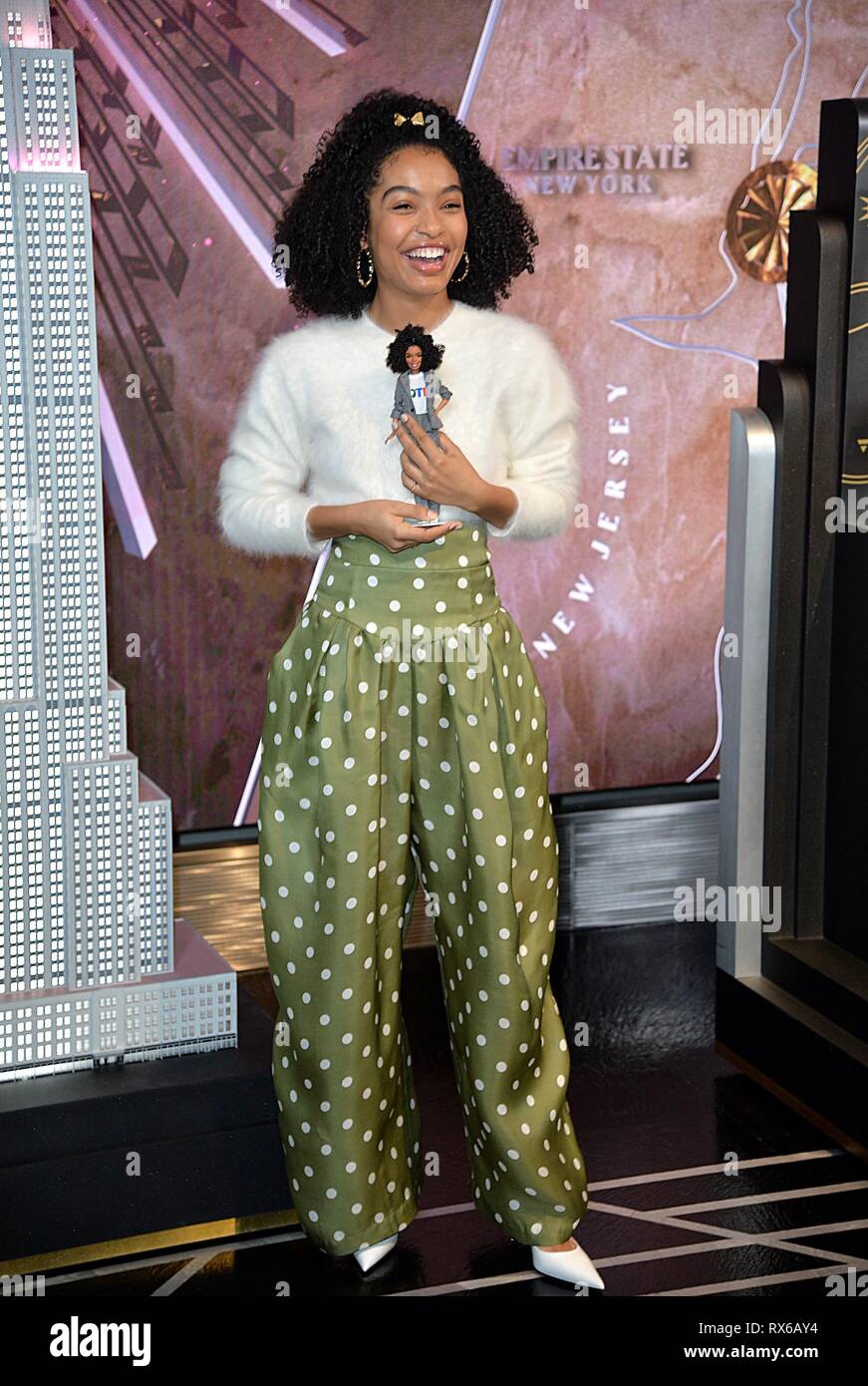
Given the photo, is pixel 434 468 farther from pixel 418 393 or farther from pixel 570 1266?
pixel 570 1266

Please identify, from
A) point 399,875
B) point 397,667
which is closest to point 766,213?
point 397,667

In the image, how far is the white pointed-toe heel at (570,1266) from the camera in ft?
9.46

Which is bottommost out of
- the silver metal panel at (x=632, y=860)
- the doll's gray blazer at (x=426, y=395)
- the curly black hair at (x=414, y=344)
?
the silver metal panel at (x=632, y=860)

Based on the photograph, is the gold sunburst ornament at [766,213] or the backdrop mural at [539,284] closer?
the backdrop mural at [539,284]

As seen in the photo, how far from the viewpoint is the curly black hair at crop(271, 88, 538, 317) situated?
2.68 m

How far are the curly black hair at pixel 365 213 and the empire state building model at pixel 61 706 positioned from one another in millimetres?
383

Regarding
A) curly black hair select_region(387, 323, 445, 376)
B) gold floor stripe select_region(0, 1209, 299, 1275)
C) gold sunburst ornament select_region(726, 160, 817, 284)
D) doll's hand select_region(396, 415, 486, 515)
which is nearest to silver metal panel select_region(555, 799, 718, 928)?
gold sunburst ornament select_region(726, 160, 817, 284)

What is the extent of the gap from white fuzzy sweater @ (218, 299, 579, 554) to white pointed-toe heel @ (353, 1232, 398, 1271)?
121 cm

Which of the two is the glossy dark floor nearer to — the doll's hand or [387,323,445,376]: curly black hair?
the doll's hand

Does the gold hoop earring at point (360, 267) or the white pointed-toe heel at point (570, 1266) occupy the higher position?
the gold hoop earring at point (360, 267)

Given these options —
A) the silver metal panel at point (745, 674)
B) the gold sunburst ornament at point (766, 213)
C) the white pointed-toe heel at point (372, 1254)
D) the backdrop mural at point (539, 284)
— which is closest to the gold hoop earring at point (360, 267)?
the silver metal panel at point (745, 674)

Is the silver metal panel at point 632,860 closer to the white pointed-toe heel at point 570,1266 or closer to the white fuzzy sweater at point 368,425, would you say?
the white pointed-toe heel at point 570,1266
